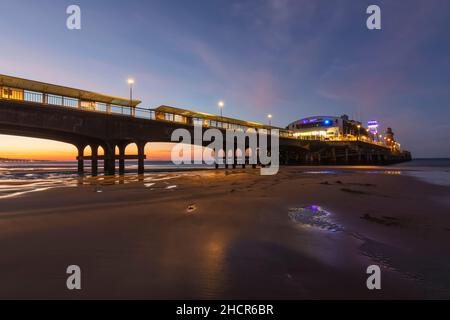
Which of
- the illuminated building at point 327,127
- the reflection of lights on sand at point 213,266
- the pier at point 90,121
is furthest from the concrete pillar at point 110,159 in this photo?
the illuminated building at point 327,127

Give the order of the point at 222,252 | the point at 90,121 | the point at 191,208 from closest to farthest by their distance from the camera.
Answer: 1. the point at 222,252
2. the point at 191,208
3. the point at 90,121

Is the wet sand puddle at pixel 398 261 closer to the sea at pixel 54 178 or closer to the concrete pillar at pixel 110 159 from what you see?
the sea at pixel 54 178

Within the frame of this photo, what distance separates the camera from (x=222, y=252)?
529cm

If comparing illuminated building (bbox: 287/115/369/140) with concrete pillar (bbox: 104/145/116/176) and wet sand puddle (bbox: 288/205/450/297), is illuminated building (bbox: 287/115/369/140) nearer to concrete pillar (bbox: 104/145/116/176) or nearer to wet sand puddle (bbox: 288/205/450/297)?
concrete pillar (bbox: 104/145/116/176)

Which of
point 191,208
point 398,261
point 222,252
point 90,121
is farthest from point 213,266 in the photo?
point 90,121

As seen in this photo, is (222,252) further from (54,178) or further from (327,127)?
(327,127)

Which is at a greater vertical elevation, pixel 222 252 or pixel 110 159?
pixel 110 159

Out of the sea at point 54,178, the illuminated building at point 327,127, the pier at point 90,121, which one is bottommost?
the sea at point 54,178

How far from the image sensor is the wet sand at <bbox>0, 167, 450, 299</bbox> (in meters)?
3.74

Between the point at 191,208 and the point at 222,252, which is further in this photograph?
the point at 191,208

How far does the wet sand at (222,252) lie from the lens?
3.74m

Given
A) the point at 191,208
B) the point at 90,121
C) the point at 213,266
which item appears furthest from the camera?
the point at 90,121

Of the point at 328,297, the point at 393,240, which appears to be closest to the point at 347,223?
the point at 393,240

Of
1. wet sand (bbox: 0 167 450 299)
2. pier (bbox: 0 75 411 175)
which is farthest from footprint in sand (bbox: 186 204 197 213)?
pier (bbox: 0 75 411 175)
